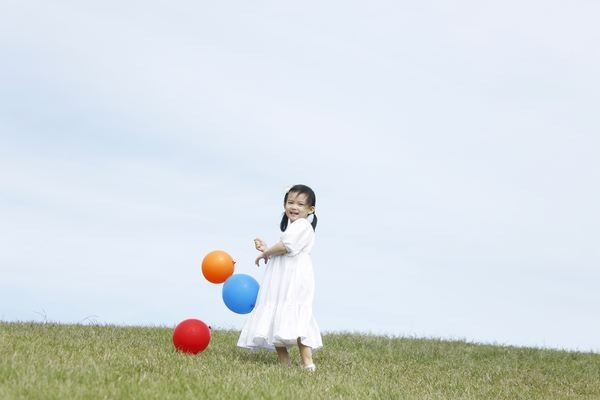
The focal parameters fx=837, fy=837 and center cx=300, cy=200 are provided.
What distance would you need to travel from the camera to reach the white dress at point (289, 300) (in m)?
9.76

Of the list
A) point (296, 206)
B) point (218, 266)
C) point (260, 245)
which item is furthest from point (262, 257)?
point (218, 266)

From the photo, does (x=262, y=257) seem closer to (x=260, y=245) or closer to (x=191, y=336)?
(x=260, y=245)

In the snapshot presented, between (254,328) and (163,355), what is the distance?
1.11 m

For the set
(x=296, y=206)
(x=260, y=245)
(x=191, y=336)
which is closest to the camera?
(x=296, y=206)

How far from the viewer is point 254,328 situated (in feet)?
32.7

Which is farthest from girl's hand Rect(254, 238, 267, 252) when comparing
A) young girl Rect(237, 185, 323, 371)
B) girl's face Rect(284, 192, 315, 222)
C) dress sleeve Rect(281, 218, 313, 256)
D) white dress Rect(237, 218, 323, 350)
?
girl's face Rect(284, 192, 315, 222)

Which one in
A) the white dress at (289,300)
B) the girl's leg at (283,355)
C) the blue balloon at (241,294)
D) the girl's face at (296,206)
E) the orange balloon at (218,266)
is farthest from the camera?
the orange balloon at (218,266)

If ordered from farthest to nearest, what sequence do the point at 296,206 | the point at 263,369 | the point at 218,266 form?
1. the point at 218,266
2. the point at 296,206
3. the point at 263,369

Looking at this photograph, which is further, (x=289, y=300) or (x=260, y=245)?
(x=260, y=245)

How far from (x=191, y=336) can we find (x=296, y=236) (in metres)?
1.91

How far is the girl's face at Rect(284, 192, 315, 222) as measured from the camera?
9992 mm

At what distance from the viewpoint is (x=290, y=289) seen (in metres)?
9.84

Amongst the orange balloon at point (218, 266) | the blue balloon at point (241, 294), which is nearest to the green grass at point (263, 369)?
the blue balloon at point (241, 294)

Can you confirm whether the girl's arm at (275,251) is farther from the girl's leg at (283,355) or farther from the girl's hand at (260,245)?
the girl's leg at (283,355)
